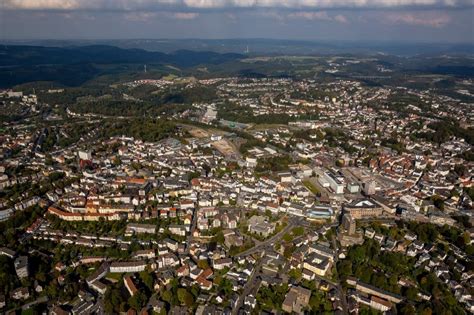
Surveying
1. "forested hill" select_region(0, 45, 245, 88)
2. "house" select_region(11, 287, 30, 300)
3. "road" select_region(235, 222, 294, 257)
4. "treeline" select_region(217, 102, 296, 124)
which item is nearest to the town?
"house" select_region(11, 287, 30, 300)

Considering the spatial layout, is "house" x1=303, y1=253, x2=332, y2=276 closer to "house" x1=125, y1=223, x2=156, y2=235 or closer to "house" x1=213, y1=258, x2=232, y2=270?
"house" x1=213, y1=258, x2=232, y2=270

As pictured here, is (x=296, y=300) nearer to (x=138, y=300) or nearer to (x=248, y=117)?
(x=138, y=300)

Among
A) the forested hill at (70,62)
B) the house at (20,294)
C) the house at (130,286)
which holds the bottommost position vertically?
the house at (20,294)

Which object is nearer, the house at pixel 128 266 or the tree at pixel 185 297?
the tree at pixel 185 297

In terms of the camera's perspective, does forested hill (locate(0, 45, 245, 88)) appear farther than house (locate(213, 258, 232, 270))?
Yes

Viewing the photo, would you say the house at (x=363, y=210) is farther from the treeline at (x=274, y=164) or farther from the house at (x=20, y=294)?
the house at (x=20, y=294)

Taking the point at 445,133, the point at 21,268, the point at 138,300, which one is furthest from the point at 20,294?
the point at 445,133

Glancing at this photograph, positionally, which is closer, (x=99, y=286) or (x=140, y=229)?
(x=99, y=286)

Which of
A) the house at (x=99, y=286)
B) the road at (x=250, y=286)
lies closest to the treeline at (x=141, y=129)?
the house at (x=99, y=286)
